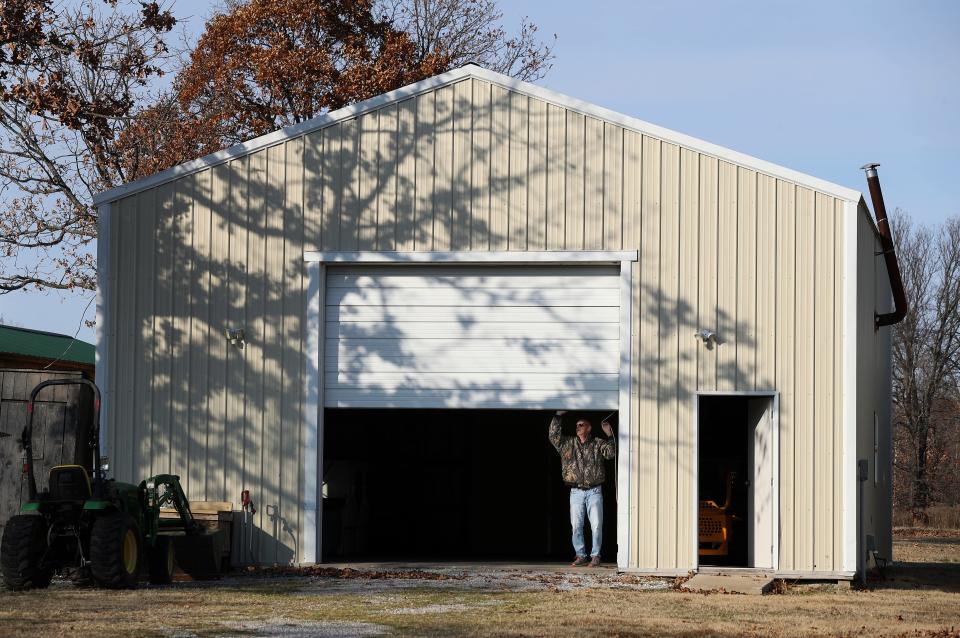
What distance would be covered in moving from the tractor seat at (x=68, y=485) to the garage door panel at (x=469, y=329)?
13.4 feet

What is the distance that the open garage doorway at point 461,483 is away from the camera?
2045 centimetres

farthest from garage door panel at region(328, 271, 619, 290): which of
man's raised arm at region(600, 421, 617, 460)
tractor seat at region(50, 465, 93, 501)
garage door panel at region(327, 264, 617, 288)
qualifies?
tractor seat at region(50, 465, 93, 501)

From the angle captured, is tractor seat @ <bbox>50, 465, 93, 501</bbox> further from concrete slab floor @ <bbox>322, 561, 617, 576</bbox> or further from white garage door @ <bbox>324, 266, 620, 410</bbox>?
white garage door @ <bbox>324, 266, 620, 410</bbox>

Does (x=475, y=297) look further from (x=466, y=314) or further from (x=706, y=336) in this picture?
(x=706, y=336)

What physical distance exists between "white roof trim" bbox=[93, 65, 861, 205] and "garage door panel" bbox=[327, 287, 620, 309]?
1.92 meters

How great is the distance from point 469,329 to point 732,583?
4.21 m

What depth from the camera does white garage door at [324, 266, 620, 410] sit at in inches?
605

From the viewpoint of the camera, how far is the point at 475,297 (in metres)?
15.5

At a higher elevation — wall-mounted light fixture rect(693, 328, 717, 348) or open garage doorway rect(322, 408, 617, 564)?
wall-mounted light fixture rect(693, 328, 717, 348)

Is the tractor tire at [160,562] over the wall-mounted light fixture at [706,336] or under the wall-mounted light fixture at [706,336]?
under

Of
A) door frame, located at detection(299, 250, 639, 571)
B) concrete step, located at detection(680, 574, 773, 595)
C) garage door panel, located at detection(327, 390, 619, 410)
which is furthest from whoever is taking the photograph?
garage door panel, located at detection(327, 390, 619, 410)

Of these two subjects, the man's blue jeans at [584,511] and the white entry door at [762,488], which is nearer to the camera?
the white entry door at [762,488]

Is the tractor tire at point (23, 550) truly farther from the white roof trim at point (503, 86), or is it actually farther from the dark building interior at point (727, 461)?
the dark building interior at point (727, 461)

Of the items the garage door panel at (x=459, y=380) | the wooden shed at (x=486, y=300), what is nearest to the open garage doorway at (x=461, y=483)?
the garage door panel at (x=459, y=380)
